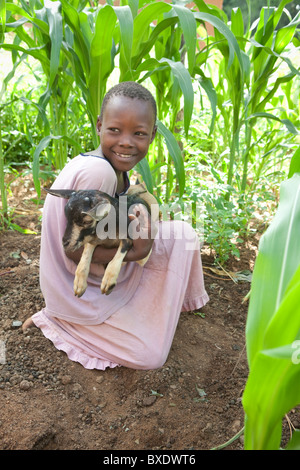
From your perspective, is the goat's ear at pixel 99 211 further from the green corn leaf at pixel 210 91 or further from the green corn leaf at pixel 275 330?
the green corn leaf at pixel 210 91

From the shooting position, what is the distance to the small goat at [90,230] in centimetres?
127

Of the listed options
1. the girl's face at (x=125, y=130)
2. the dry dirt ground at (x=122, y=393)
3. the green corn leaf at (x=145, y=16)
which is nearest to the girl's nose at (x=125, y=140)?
the girl's face at (x=125, y=130)

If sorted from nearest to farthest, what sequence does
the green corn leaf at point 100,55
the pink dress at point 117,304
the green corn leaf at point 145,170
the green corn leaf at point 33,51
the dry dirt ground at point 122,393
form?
1. the dry dirt ground at point 122,393
2. the pink dress at point 117,304
3. the green corn leaf at point 100,55
4. the green corn leaf at point 145,170
5. the green corn leaf at point 33,51

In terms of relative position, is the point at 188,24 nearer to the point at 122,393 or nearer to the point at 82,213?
the point at 82,213

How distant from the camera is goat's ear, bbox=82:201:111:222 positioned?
4.03 feet

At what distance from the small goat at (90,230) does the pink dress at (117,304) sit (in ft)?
0.75

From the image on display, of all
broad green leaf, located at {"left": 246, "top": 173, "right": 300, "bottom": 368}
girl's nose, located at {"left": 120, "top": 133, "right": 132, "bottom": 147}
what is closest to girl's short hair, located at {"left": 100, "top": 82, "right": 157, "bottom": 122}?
girl's nose, located at {"left": 120, "top": 133, "right": 132, "bottom": 147}

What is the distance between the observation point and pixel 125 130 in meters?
1.46

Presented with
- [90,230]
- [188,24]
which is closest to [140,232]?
[90,230]

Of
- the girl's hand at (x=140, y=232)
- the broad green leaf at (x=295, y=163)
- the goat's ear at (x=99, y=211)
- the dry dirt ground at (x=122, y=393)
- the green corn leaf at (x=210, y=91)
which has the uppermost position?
the green corn leaf at (x=210, y=91)

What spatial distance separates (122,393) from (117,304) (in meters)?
0.31

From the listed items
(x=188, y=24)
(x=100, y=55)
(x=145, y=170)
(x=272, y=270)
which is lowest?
(x=272, y=270)

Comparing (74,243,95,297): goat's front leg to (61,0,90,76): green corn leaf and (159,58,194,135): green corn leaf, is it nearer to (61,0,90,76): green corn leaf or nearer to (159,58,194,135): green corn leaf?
(159,58,194,135): green corn leaf
